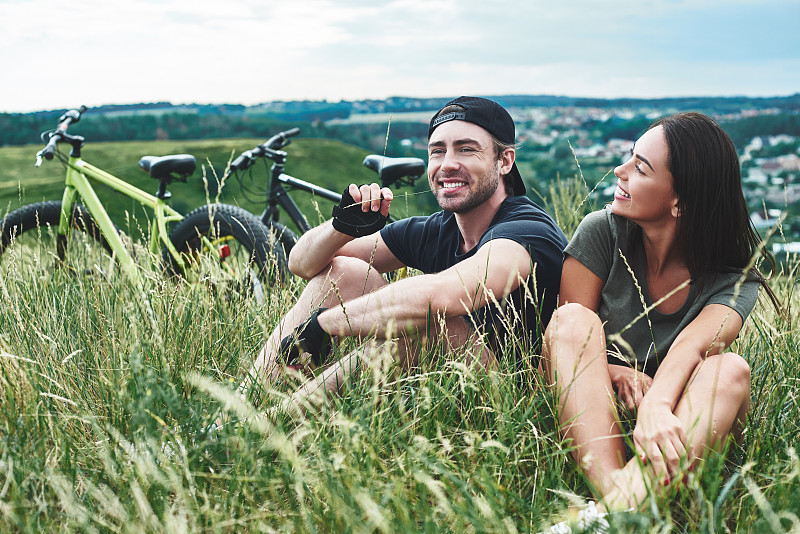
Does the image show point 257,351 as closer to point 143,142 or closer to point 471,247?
point 471,247

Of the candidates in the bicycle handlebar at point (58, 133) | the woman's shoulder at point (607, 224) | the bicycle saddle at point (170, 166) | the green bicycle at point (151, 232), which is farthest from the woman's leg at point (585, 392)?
the bicycle handlebar at point (58, 133)

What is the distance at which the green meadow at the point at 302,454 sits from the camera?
5.20ft

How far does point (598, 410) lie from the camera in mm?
2057

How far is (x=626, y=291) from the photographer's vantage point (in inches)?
95.4

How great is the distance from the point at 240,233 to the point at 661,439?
287cm

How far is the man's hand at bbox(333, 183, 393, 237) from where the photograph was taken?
2762 mm

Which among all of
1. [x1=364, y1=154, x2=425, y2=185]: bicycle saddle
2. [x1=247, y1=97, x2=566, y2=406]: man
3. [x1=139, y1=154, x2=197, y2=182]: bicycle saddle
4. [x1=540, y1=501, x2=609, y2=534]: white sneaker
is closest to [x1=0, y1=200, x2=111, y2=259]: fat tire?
[x1=139, y1=154, x2=197, y2=182]: bicycle saddle

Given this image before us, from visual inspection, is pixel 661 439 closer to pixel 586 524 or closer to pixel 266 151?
pixel 586 524

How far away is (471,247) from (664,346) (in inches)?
38.1

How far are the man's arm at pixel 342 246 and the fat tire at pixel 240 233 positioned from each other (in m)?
0.57

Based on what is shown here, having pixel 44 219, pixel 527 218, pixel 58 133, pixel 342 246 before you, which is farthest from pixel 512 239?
pixel 44 219

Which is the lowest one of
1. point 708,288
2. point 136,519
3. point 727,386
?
point 136,519

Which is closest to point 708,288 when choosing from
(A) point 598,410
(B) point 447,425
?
(A) point 598,410

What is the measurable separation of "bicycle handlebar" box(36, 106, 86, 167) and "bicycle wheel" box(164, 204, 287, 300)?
119 centimetres
